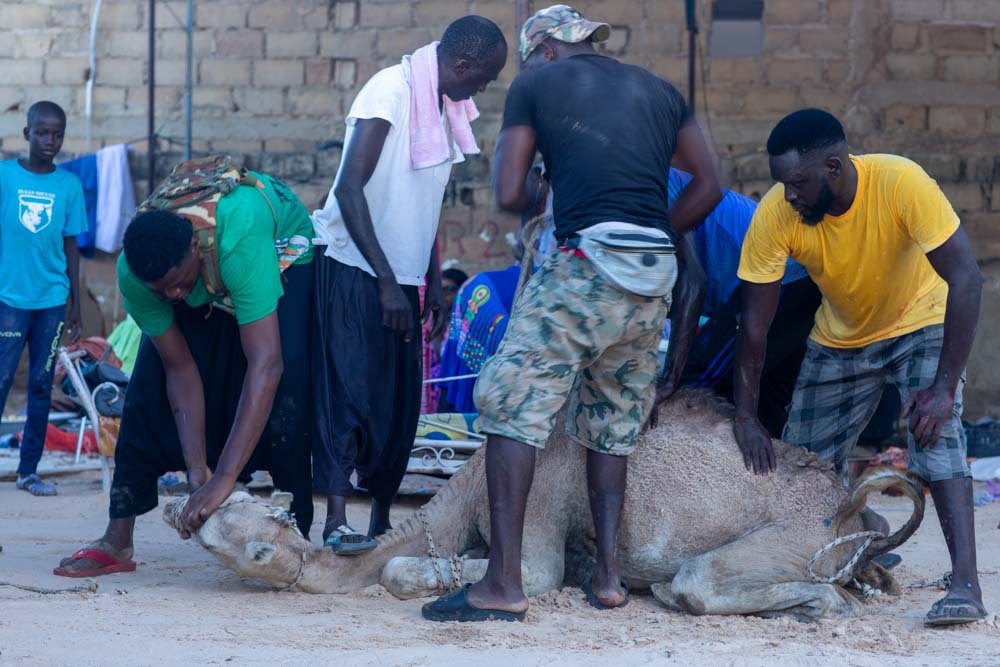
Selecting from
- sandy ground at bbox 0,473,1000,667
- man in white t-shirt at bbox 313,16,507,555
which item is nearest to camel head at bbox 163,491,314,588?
sandy ground at bbox 0,473,1000,667

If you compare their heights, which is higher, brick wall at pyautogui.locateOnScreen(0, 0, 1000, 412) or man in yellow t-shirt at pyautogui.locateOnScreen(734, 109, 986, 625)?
brick wall at pyautogui.locateOnScreen(0, 0, 1000, 412)

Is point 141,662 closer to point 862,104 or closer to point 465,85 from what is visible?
point 465,85

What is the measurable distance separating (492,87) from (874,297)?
5.84 meters

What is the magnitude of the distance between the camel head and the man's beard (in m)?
1.96

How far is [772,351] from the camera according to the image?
4.77m

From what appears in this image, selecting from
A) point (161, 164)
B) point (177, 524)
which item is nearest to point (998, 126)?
point (161, 164)

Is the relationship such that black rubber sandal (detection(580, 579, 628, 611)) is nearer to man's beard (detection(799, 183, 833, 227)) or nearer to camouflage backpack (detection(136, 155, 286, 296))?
man's beard (detection(799, 183, 833, 227))

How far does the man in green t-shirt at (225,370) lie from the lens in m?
4.02

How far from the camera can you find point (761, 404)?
495 centimetres

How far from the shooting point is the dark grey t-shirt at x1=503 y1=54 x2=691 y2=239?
384 cm

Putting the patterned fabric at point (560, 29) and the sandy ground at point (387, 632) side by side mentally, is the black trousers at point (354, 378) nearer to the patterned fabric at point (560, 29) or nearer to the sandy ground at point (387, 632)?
the sandy ground at point (387, 632)

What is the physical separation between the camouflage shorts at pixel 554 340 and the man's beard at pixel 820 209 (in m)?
0.55

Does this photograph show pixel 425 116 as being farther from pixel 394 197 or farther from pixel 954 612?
pixel 954 612

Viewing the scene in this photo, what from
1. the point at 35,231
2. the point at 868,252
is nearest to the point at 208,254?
the point at 868,252
